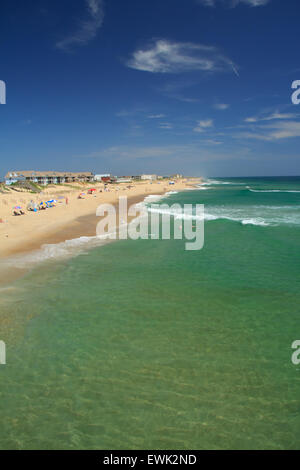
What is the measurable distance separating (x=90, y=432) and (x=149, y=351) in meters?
2.48

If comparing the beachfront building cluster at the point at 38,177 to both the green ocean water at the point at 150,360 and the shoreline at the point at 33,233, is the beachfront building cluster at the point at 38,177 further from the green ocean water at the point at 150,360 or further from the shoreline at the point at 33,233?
the green ocean water at the point at 150,360

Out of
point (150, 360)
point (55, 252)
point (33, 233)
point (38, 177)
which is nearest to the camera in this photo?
point (150, 360)

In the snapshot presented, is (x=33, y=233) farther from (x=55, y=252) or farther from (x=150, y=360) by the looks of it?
(x=150, y=360)

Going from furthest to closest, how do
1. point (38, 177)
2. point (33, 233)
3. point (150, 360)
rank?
1. point (38, 177)
2. point (33, 233)
3. point (150, 360)

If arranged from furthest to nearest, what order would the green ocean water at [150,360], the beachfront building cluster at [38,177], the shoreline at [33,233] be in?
the beachfront building cluster at [38,177] < the shoreline at [33,233] < the green ocean water at [150,360]

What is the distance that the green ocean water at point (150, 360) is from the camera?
16.4 ft

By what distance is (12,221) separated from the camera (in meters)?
24.5

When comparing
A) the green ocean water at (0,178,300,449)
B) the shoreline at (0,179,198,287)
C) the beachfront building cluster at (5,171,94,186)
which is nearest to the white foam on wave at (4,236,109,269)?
the shoreline at (0,179,198,287)

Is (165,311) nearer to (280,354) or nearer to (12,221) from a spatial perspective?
(280,354)

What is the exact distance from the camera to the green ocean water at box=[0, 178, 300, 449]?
500 centimetres

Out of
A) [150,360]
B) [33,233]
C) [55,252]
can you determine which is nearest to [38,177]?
[33,233]

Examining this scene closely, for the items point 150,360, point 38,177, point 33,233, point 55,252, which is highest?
point 38,177

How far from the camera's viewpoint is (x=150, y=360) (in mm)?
6785

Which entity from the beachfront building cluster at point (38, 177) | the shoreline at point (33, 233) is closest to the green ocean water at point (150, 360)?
the shoreline at point (33, 233)
